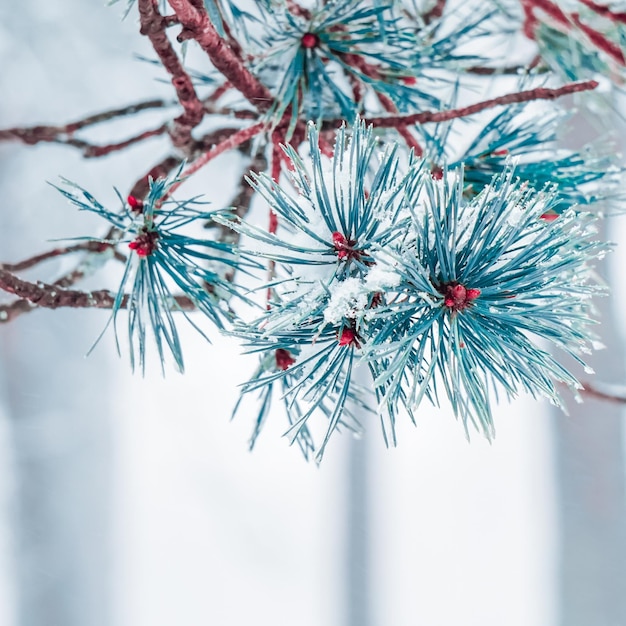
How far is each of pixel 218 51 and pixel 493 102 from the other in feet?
0.43

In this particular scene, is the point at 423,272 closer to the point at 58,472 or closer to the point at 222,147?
the point at 222,147

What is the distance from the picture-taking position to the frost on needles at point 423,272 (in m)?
0.23

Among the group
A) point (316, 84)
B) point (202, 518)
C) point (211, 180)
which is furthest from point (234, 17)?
point (202, 518)

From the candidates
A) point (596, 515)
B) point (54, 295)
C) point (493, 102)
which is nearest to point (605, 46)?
point (493, 102)

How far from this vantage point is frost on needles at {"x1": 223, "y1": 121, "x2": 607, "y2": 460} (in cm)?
23

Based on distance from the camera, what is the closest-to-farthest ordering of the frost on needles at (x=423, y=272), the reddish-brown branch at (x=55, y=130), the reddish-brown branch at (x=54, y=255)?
1. the frost on needles at (x=423, y=272)
2. the reddish-brown branch at (x=54, y=255)
3. the reddish-brown branch at (x=55, y=130)

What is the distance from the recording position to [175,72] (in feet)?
1.07

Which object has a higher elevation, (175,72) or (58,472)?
(175,72)

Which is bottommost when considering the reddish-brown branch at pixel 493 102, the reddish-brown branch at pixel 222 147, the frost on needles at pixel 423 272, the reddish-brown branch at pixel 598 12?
the frost on needles at pixel 423 272

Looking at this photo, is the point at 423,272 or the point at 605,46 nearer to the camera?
the point at 423,272

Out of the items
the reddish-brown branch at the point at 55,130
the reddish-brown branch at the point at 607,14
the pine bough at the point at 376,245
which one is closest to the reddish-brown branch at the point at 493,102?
the pine bough at the point at 376,245

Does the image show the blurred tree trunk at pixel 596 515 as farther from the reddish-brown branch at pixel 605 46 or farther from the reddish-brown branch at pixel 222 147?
the reddish-brown branch at pixel 222 147

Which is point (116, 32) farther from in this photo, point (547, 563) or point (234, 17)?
point (547, 563)

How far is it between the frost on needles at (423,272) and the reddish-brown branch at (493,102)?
10cm
